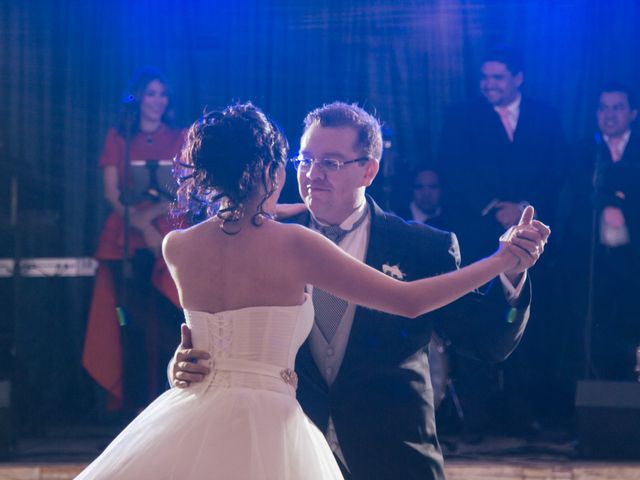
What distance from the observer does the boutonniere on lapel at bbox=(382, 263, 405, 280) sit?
9.46 feet

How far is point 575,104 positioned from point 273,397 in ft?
14.9

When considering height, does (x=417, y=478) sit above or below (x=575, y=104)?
below

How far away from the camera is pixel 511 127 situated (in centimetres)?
575

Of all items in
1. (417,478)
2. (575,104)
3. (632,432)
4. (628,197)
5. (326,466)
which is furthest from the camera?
(575,104)

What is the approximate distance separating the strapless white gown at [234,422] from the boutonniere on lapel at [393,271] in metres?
0.46

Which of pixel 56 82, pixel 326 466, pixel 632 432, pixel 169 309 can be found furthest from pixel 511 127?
pixel 326 466

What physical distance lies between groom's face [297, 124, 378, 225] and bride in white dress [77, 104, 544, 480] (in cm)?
59

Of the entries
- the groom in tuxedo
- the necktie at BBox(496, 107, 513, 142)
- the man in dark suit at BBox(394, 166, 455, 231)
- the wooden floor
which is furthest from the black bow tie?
the necktie at BBox(496, 107, 513, 142)

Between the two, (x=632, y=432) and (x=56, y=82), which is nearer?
(x=632, y=432)

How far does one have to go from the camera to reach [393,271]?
9.47 ft

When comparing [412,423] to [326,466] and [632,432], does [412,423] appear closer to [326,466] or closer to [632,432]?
[326,466]

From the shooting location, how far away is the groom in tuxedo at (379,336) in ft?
9.04

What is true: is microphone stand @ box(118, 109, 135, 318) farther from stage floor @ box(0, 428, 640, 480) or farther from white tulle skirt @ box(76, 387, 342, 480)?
white tulle skirt @ box(76, 387, 342, 480)

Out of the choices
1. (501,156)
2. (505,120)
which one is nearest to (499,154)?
(501,156)
